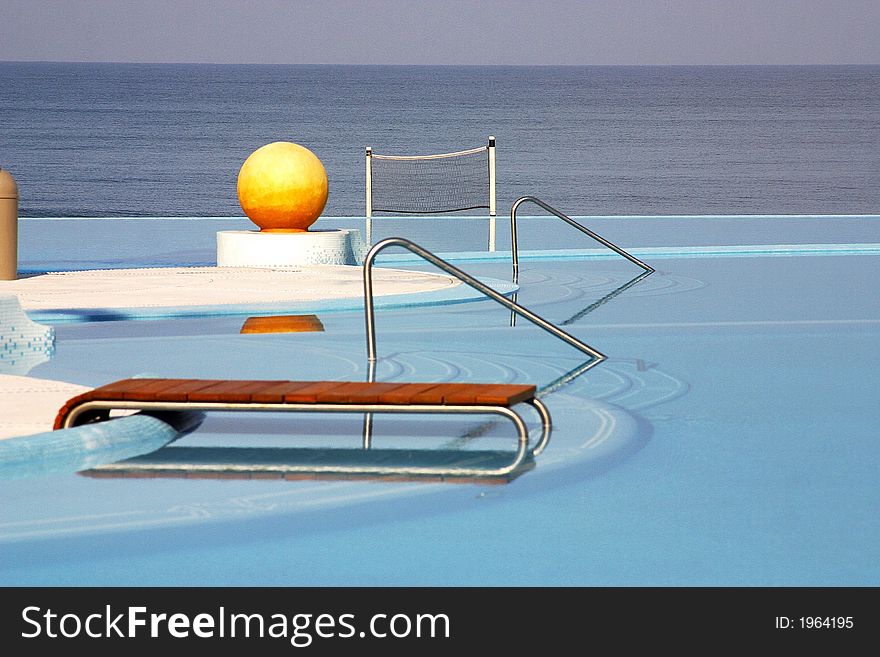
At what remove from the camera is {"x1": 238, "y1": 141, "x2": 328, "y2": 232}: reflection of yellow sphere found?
15.5 metres

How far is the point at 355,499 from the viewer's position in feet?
17.5

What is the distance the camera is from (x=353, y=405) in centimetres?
584

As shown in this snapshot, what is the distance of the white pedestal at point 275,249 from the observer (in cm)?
1529

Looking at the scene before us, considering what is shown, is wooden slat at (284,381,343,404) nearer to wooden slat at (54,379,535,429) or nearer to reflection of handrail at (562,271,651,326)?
wooden slat at (54,379,535,429)

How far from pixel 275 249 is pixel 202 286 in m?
2.32

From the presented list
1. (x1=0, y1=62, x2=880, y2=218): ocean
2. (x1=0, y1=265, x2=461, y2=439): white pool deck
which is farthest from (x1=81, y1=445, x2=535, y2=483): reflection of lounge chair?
(x1=0, y1=62, x2=880, y2=218): ocean

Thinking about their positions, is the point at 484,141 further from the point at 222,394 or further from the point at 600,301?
the point at 222,394

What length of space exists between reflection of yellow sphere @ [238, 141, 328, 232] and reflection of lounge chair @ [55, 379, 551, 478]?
9.48 meters

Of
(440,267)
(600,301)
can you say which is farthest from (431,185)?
(440,267)

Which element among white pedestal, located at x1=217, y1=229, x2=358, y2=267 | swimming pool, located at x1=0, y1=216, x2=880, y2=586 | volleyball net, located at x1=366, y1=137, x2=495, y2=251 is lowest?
swimming pool, located at x1=0, y1=216, x2=880, y2=586

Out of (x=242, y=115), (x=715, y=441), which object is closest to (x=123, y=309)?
(x=715, y=441)
